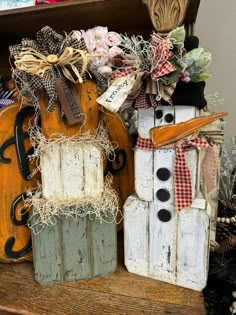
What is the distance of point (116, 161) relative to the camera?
2.71ft

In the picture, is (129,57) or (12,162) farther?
(12,162)

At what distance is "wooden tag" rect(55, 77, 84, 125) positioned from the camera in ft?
2.04

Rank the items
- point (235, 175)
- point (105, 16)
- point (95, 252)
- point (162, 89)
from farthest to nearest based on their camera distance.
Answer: point (235, 175)
point (105, 16)
point (95, 252)
point (162, 89)

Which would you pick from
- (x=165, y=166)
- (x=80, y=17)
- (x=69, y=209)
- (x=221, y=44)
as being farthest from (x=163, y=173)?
(x=221, y=44)

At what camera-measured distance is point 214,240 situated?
0.81 metres

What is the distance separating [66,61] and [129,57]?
0.41 ft

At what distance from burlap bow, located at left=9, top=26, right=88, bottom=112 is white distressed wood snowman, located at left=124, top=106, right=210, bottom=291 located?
0.17 meters

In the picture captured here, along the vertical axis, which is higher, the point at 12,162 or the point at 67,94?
the point at 67,94

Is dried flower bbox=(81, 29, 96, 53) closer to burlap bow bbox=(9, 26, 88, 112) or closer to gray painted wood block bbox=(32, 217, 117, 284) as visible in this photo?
burlap bow bbox=(9, 26, 88, 112)

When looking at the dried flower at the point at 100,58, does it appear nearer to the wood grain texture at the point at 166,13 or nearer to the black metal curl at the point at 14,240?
the wood grain texture at the point at 166,13

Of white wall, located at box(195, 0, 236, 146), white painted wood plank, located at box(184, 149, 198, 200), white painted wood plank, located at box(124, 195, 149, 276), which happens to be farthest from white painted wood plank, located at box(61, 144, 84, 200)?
white wall, located at box(195, 0, 236, 146)

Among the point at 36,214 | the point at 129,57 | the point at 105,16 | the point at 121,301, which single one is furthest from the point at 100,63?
the point at 121,301

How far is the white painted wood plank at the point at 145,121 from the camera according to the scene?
2.18 ft

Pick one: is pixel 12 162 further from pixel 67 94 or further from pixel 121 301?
pixel 121 301
